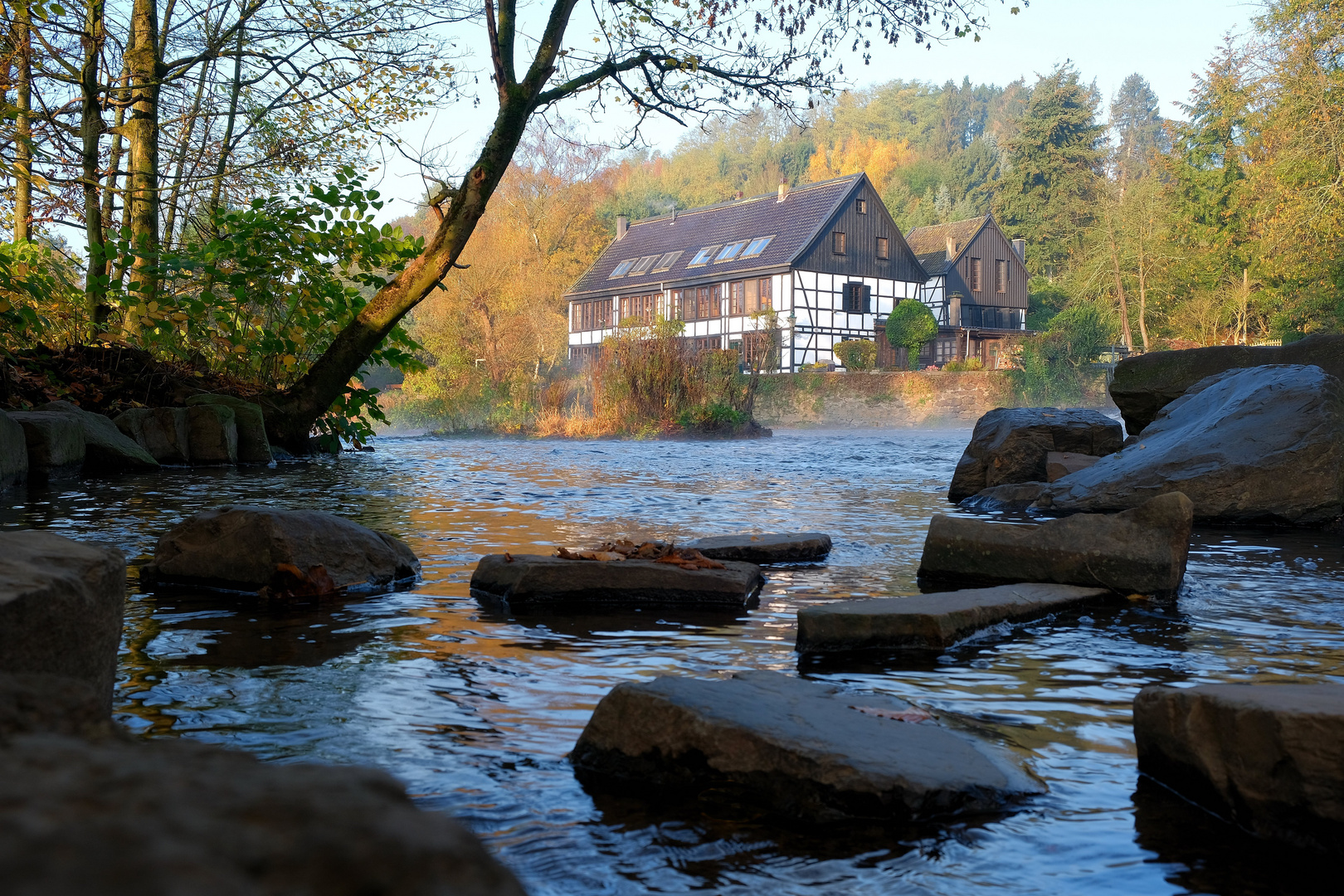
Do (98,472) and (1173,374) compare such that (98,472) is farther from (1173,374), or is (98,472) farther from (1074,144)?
(1074,144)

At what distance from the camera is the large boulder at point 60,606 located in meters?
1.89

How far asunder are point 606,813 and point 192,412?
12.0 metres

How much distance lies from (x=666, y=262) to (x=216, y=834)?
149ft

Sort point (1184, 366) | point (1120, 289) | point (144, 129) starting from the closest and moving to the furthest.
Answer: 1. point (1184, 366)
2. point (144, 129)
3. point (1120, 289)

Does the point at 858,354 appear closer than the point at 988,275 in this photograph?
Yes

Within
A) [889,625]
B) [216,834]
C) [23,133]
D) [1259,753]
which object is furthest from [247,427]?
[216,834]

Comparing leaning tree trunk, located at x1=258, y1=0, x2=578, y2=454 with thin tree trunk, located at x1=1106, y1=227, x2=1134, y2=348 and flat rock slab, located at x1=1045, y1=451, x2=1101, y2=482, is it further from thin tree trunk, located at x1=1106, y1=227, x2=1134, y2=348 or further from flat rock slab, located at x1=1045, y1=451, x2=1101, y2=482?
thin tree trunk, located at x1=1106, y1=227, x2=1134, y2=348

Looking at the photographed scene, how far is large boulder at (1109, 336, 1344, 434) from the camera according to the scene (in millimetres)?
9484

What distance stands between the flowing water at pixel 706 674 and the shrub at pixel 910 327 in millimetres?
34427

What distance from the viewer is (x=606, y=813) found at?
2.30 metres

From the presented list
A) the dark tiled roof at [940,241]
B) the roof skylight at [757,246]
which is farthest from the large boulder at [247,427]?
the dark tiled roof at [940,241]

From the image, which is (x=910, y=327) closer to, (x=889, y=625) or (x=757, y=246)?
(x=757, y=246)

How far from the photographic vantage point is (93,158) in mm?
12875

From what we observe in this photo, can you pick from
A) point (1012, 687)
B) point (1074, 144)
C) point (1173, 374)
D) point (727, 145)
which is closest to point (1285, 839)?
point (1012, 687)
